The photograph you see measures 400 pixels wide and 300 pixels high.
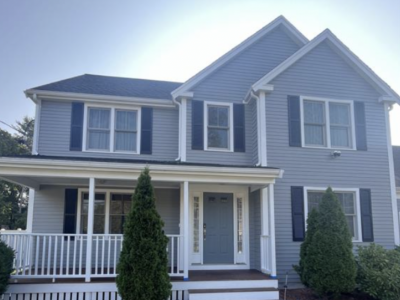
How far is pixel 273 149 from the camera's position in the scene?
9.61 m

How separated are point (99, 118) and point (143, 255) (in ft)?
17.1

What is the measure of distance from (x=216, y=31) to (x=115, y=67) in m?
5.67

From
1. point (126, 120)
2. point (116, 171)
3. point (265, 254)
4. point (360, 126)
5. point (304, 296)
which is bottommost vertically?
point (304, 296)

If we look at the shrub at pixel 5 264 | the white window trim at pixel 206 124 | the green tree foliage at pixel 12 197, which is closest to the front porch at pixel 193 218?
the white window trim at pixel 206 124

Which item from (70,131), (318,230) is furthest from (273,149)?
(70,131)

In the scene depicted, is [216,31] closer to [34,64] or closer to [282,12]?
[282,12]

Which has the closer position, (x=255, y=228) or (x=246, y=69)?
(x=255, y=228)

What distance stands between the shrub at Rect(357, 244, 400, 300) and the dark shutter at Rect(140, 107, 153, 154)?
21.0 feet

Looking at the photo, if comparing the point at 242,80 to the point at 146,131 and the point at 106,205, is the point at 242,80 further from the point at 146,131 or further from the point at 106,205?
the point at 106,205

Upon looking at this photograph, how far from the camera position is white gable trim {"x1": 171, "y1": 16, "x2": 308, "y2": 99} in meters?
10.0

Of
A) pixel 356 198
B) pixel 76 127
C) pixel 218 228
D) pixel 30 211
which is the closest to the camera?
pixel 30 211

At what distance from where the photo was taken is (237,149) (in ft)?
33.3

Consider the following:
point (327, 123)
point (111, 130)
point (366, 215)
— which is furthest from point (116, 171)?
point (366, 215)

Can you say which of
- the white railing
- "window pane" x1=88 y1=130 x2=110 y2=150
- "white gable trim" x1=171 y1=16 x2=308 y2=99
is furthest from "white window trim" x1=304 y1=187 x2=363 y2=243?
"window pane" x1=88 y1=130 x2=110 y2=150
